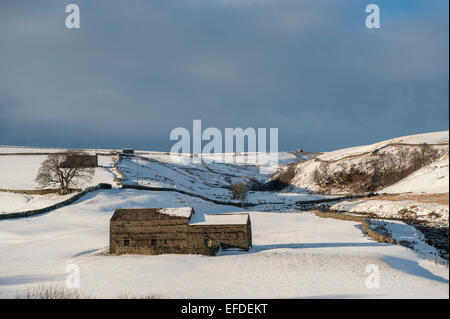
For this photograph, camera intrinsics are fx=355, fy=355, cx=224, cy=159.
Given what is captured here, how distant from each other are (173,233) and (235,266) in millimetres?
8279

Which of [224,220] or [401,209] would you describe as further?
[401,209]

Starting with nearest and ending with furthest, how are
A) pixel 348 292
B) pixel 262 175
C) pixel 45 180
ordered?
pixel 348 292, pixel 45 180, pixel 262 175

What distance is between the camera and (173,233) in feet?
103

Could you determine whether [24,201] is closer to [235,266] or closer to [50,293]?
[235,266]

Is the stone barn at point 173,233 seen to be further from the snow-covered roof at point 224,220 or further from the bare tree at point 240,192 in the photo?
the bare tree at point 240,192

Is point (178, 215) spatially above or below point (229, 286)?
→ above

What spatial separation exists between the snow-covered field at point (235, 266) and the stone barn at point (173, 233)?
1336 millimetres

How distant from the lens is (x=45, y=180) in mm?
57844

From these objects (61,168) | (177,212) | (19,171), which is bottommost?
(177,212)

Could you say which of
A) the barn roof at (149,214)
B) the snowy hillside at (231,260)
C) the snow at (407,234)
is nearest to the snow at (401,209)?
the snowy hillside at (231,260)

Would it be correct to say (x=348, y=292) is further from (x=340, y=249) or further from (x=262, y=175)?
(x=262, y=175)

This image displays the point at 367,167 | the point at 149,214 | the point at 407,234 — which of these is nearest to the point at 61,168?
the point at 149,214
